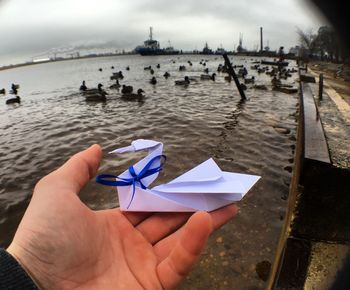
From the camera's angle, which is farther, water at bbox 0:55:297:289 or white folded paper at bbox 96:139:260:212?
water at bbox 0:55:297:289

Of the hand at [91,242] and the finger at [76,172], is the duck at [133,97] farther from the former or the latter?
the hand at [91,242]

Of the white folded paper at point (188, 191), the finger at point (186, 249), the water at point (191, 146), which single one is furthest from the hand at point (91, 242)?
the water at point (191, 146)

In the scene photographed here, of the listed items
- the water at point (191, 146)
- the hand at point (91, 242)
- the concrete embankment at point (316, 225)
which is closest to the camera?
the hand at point (91, 242)

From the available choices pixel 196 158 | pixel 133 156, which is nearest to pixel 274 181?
pixel 196 158

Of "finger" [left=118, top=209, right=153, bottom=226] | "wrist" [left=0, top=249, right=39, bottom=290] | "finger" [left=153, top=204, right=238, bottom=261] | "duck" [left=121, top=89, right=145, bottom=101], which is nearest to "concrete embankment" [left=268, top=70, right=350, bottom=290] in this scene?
"finger" [left=153, top=204, right=238, bottom=261]

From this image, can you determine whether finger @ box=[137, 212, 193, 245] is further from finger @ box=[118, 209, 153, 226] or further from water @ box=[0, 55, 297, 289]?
water @ box=[0, 55, 297, 289]

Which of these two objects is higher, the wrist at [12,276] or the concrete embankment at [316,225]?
the wrist at [12,276]

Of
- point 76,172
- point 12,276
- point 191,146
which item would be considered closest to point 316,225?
point 76,172

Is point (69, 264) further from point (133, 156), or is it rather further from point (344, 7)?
point (133, 156)

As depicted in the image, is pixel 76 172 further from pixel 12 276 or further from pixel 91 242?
pixel 12 276
